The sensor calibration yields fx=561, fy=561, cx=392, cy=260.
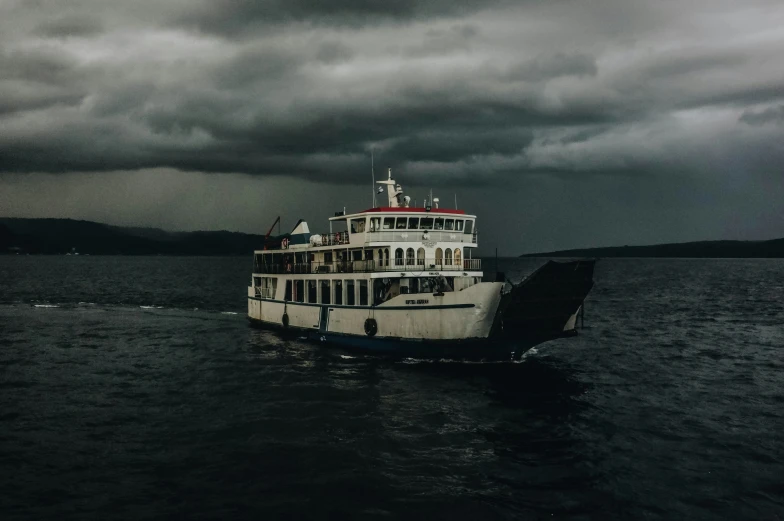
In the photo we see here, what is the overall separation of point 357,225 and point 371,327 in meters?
7.19

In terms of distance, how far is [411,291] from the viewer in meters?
35.4

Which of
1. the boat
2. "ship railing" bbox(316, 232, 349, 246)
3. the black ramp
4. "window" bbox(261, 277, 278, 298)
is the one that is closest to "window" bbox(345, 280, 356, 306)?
the boat

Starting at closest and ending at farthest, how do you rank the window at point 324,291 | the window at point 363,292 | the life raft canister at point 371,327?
1. the life raft canister at point 371,327
2. the window at point 363,292
3. the window at point 324,291

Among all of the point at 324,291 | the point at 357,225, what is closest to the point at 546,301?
the point at 357,225

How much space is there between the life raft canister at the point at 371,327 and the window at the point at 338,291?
4.48 meters

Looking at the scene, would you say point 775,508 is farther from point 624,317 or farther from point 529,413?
point 624,317

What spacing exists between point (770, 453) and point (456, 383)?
13.3m

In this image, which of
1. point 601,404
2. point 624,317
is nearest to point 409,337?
point 601,404

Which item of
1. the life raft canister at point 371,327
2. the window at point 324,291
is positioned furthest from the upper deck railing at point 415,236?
the life raft canister at point 371,327

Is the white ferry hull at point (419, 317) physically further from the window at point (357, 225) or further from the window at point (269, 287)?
the window at point (269, 287)

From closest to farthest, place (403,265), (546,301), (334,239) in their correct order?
(546,301) < (403,265) < (334,239)

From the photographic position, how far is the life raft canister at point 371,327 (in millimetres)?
34438

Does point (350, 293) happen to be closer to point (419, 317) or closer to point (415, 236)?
point (415, 236)

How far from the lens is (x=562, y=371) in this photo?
1270 inches
